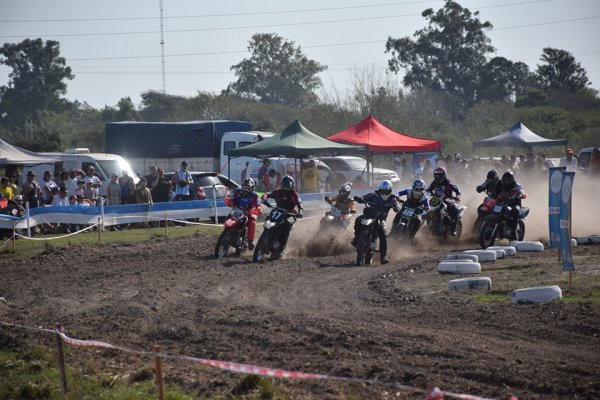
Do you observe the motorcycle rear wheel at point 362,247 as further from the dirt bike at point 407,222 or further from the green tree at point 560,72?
the green tree at point 560,72

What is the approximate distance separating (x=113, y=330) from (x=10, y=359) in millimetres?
1428

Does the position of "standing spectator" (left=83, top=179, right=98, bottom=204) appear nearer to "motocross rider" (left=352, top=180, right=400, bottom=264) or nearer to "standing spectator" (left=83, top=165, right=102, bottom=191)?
"standing spectator" (left=83, top=165, right=102, bottom=191)

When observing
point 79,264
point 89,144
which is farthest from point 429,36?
point 79,264

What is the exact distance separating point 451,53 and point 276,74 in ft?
72.2

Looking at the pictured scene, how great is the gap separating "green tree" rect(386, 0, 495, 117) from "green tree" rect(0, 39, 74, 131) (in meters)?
38.1

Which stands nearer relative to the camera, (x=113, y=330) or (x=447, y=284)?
(x=113, y=330)

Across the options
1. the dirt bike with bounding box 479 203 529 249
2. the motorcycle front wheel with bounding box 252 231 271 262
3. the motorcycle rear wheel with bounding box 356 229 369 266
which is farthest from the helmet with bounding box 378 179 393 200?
the motorcycle front wheel with bounding box 252 231 271 262

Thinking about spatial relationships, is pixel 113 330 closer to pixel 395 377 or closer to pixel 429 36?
pixel 395 377

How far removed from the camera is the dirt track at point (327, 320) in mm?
8438

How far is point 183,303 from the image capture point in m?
13.2

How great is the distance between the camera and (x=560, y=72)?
280ft

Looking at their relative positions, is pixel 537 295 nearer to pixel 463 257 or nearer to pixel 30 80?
pixel 463 257

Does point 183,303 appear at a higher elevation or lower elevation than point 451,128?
lower

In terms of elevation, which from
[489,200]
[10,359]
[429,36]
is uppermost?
[429,36]
